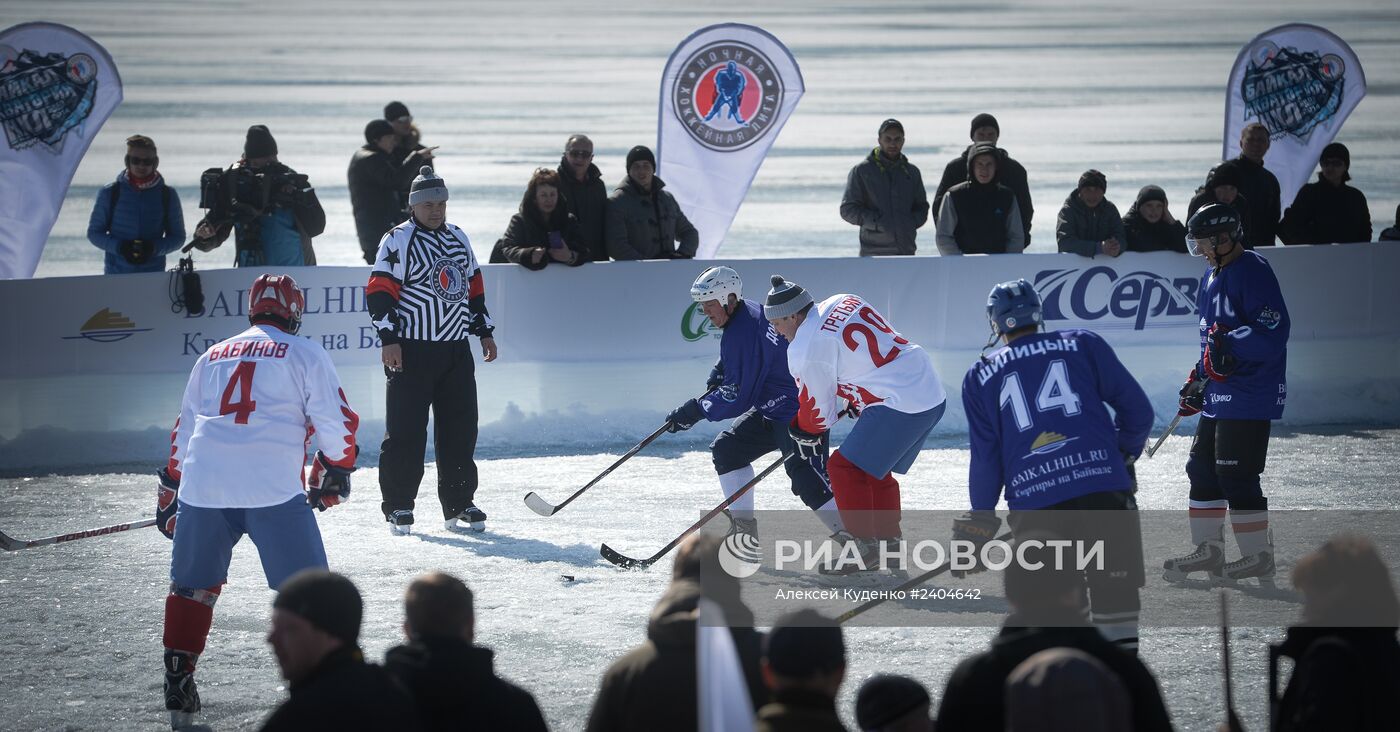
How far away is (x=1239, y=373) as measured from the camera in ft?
22.8

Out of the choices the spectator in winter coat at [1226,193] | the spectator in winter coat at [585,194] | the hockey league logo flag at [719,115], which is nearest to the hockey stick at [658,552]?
the spectator in winter coat at [585,194]

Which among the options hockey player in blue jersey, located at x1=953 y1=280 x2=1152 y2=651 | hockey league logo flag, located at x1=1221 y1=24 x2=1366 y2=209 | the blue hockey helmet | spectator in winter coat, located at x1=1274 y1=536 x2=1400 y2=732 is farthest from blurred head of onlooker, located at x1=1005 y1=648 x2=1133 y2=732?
hockey league logo flag, located at x1=1221 y1=24 x2=1366 y2=209

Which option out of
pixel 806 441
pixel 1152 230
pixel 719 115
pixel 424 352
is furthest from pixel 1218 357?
pixel 719 115

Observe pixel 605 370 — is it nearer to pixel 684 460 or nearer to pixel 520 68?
pixel 684 460

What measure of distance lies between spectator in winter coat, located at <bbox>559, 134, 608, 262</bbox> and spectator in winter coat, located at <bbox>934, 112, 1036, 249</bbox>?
247 cm

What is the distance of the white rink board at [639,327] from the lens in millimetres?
9633

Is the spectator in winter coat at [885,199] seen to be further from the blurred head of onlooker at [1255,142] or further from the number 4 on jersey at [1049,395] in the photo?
the number 4 on jersey at [1049,395]

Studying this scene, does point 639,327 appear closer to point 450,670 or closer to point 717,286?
point 717,286

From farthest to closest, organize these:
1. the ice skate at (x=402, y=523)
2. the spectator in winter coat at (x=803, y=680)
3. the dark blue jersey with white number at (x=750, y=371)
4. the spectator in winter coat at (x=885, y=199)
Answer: the spectator in winter coat at (x=885, y=199) < the ice skate at (x=402, y=523) < the dark blue jersey with white number at (x=750, y=371) < the spectator in winter coat at (x=803, y=680)

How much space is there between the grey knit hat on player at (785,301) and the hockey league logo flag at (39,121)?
562cm

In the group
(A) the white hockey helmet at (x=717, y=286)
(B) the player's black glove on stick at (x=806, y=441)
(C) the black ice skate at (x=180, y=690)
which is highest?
(A) the white hockey helmet at (x=717, y=286)

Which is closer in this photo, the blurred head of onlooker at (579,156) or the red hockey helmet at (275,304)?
the red hockey helmet at (275,304)

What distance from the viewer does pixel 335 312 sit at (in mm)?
9984

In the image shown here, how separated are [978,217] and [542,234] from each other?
3.12m
